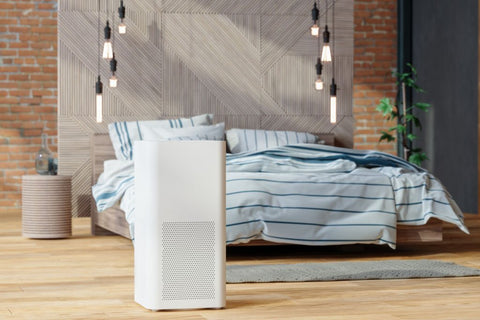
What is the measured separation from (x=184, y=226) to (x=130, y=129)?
318 cm

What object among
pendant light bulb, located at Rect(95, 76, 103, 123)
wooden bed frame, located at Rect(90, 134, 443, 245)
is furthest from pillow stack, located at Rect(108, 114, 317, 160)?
pendant light bulb, located at Rect(95, 76, 103, 123)

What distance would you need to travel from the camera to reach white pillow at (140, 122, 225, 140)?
19.0 feet

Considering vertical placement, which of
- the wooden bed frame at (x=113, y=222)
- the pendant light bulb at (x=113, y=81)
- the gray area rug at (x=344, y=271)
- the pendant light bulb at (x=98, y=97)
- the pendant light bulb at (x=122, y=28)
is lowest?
the gray area rug at (x=344, y=271)

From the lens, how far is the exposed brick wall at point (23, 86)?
7.93 meters

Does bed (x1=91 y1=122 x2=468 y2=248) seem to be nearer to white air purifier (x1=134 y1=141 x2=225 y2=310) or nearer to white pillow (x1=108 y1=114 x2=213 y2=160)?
white pillow (x1=108 y1=114 x2=213 y2=160)

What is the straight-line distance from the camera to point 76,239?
5504 mm

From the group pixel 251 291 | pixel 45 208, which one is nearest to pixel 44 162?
pixel 45 208

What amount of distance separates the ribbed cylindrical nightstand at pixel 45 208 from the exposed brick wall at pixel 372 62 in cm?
410

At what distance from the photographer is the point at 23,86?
797 cm

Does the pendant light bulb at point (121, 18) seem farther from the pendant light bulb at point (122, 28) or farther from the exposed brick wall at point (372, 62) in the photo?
the exposed brick wall at point (372, 62)

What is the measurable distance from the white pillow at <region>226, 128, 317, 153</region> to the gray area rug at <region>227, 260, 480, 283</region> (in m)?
2.01

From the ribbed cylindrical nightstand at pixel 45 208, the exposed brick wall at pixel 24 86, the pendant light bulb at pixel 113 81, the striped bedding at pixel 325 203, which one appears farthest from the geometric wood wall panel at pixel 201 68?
the exposed brick wall at pixel 24 86

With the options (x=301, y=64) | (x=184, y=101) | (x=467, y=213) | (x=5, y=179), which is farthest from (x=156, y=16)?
(x=467, y=213)

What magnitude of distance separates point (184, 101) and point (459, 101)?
269 centimetres
